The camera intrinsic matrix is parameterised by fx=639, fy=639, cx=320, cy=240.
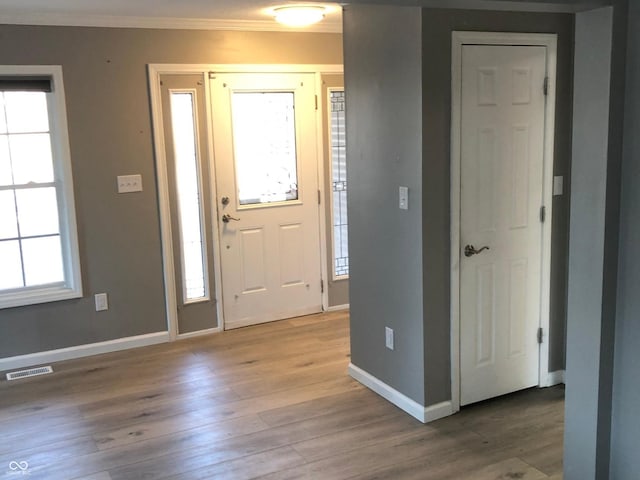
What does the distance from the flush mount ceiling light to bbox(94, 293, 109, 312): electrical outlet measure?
2283mm

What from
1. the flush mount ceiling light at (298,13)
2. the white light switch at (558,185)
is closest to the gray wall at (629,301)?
the white light switch at (558,185)

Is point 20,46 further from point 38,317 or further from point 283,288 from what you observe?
point 283,288

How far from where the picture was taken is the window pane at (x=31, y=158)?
4289 mm

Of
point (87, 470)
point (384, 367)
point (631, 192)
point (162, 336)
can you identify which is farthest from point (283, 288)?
point (631, 192)

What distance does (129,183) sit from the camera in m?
4.53

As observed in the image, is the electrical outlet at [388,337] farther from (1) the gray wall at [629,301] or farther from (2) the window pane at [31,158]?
(2) the window pane at [31,158]

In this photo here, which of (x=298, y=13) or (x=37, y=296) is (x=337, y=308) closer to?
(x=37, y=296)

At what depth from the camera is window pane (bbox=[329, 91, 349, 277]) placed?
522 cm

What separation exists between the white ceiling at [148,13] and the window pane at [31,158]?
2.46 ft

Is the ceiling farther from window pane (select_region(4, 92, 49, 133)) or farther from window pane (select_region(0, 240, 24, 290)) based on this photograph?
window pane (select_region(0, 240, 24, 290))

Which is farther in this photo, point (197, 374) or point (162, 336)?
point (162, 336)

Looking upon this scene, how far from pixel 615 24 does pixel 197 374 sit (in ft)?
10.3

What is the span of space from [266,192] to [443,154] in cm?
216

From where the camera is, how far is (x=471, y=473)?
2.91 metres
